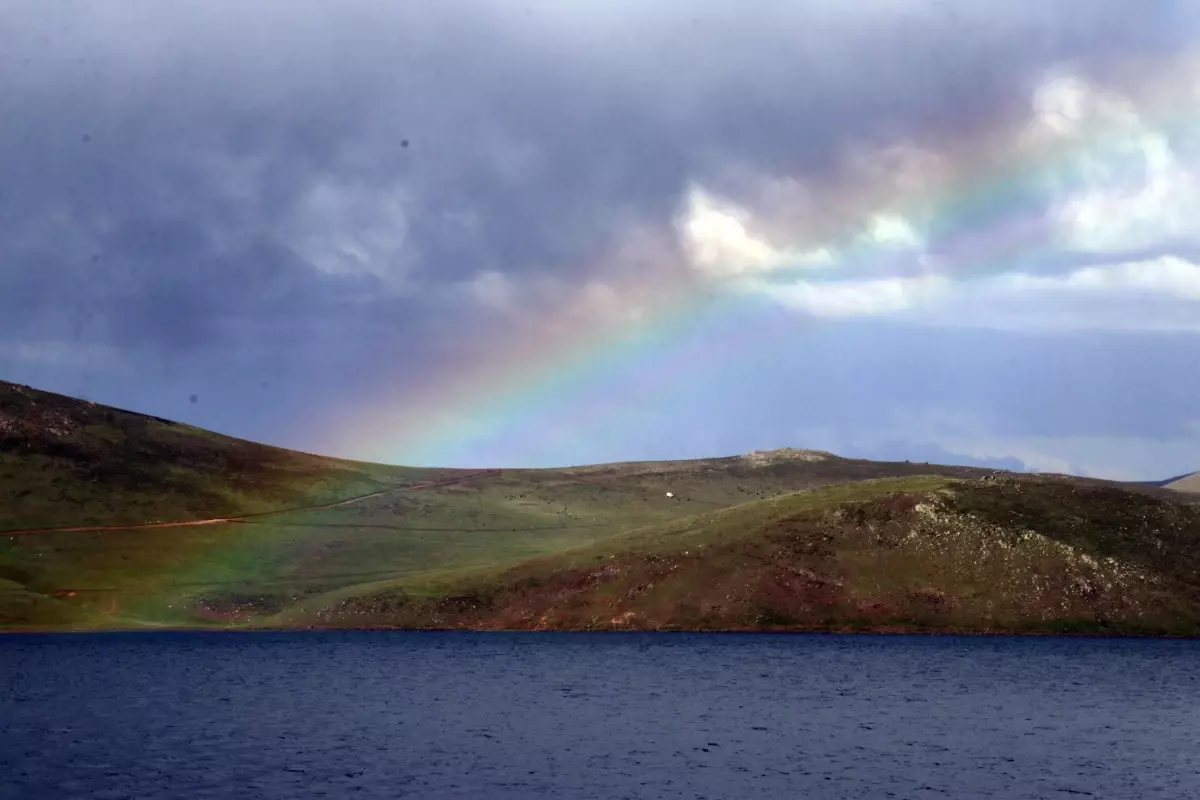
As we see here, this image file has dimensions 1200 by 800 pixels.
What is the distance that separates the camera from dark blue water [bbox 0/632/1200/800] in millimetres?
59000

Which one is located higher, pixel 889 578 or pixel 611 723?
pixel 889 578

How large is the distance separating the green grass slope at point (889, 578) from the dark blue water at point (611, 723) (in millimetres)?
25684

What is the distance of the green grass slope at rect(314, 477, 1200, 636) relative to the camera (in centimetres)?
16750

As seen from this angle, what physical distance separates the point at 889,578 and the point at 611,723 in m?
104

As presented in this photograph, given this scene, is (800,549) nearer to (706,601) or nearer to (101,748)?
(706,601)

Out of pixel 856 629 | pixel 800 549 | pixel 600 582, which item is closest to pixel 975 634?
pixel 856 629

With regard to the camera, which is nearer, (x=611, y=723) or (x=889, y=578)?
(x=611, y=723)

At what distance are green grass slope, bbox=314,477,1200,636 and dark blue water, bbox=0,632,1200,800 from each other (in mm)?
25684

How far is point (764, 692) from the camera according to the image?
97375 mm

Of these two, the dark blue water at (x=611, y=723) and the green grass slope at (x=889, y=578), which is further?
the green grass slope at (x=889, y=578)

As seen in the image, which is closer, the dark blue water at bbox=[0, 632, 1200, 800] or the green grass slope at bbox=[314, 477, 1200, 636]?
the dark blue water at bbox=[0, 632, 1200, 800]

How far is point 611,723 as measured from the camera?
80.9 meters

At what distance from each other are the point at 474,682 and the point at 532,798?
5462cm

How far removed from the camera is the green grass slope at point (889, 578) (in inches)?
6594
